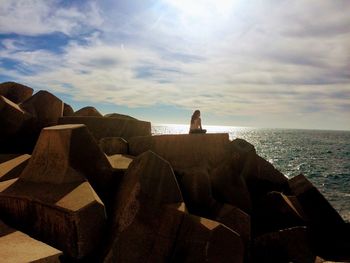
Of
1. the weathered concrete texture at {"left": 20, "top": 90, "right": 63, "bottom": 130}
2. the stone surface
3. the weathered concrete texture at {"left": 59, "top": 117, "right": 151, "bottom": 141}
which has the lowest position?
the stone surface

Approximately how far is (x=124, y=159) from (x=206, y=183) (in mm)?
2056

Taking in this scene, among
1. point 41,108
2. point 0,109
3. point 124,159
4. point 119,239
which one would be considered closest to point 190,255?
point 119,239

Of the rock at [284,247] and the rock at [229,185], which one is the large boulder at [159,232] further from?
the rock at [229,185]

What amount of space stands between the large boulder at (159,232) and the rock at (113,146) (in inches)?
151

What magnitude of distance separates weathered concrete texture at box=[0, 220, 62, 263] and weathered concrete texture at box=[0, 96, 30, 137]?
16.5 feet

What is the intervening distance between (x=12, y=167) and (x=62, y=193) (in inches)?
101

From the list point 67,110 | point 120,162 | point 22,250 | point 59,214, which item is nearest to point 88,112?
point 67,110

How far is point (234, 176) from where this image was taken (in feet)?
29.0

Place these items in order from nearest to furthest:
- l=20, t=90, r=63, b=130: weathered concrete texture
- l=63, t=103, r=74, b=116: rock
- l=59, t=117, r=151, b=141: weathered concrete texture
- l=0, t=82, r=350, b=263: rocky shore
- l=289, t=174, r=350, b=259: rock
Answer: l=0, t=82, r=350, b=263: rocky shore → l=289, t=174, r=350, b=259: rock → l=20, t=90, r=63, b=130: weathered concrete texture → l=59, t=117, r=151, b=141: weathered concrete texture → l=63, t=103, r=74, b=116: rock

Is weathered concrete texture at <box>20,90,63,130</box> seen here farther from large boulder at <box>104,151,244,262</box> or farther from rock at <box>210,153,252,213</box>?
large boulder at <box>104,151,244,262</box>

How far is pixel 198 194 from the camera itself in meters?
7.39

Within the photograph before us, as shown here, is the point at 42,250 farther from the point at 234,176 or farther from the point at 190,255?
the point at 234,176

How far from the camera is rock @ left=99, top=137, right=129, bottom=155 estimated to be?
9438 mm

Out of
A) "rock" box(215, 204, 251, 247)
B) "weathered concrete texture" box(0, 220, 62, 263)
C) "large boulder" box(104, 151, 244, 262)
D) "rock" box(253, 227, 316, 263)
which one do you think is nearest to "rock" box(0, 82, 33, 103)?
"large boulder" box(104, 151, 244, 262)
